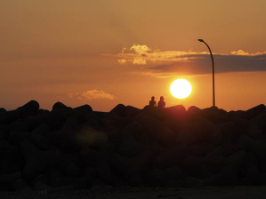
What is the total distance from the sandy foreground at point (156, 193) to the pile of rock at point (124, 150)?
52 cm

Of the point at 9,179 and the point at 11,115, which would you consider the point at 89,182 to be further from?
the point at 11,115

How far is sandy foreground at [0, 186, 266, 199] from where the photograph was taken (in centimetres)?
798

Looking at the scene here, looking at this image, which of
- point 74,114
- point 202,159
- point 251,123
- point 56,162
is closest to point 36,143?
point 56,162

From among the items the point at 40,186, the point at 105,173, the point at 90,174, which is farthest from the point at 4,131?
the point at 105,173

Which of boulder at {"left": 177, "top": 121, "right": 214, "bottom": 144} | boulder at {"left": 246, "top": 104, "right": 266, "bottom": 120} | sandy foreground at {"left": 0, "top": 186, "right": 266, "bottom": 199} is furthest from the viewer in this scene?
boulder at {"left": 246, "top": 104, "right": 266, "bottom": 120}

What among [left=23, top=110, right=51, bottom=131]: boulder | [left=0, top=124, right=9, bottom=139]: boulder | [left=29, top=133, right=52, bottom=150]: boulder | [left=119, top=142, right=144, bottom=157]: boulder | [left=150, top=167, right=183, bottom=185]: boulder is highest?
[left=23, top=110, right=51, bottom=131]: boulder

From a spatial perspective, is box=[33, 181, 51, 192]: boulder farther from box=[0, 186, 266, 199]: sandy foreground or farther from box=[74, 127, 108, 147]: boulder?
box=[74, 127, 108, 147]: boulder

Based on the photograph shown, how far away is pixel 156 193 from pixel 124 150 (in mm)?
1900

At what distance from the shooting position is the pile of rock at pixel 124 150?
32.5ft

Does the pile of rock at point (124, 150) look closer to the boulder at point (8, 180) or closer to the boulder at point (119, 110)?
the boulder at point (8, 180)

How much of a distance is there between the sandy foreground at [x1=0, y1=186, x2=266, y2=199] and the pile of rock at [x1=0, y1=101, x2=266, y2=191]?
519 millimetres

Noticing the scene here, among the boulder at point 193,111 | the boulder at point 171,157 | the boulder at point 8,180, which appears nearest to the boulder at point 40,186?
the boulder at point 8,180

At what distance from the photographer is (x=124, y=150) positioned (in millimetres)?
10320

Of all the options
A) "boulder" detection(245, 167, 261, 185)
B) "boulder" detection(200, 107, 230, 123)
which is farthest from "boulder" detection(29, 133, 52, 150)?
"boulder" detection(245, 167, 261, 185)
